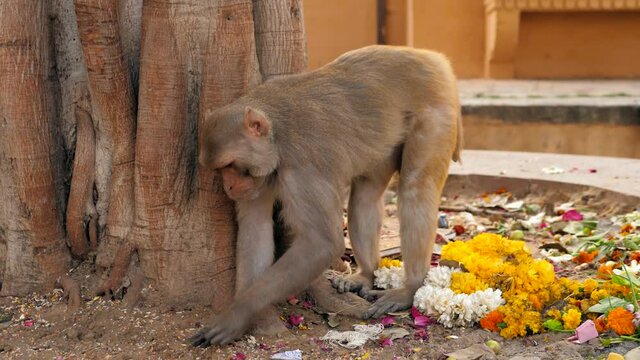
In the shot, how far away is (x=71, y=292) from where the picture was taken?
13.2ft

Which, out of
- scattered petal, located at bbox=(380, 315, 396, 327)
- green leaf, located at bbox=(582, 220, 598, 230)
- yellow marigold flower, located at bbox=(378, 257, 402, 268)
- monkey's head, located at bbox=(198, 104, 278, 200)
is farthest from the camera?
green leaf, located at bbox=(582, 220, 598, 230)

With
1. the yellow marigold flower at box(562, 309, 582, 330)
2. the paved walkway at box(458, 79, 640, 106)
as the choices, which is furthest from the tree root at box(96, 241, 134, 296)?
the paved walkway at box(458, 79, 640, 106)

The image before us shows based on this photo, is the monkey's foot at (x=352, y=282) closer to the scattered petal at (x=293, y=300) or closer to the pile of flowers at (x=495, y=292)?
the scattered petal at (x=293, y=300)

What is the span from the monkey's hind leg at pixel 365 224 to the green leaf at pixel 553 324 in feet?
3.27

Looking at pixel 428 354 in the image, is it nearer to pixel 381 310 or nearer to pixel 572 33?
pixel 381 310

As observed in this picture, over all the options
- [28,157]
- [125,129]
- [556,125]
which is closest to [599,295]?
[125,129]

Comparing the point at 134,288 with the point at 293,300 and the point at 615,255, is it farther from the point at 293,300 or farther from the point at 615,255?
the point at 615,255

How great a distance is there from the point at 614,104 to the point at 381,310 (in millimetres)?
6495

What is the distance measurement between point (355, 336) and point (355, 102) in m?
1.13

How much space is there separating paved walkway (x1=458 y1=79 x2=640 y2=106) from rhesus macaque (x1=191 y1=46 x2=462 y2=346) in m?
5.88

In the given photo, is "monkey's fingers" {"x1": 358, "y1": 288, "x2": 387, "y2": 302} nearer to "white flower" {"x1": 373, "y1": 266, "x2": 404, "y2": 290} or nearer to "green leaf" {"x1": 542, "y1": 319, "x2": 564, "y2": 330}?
"white flower" {"x1": 373, "y1": 266, "x2": 404, "y2": 290}

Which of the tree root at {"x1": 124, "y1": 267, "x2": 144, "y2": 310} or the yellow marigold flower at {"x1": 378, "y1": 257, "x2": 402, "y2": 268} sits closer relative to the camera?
the tree root at {"x1": 124, "y1": 267, "x2": 144, "y2": 310}

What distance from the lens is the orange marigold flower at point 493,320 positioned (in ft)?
12.8

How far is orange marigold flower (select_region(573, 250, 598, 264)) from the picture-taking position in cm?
499
